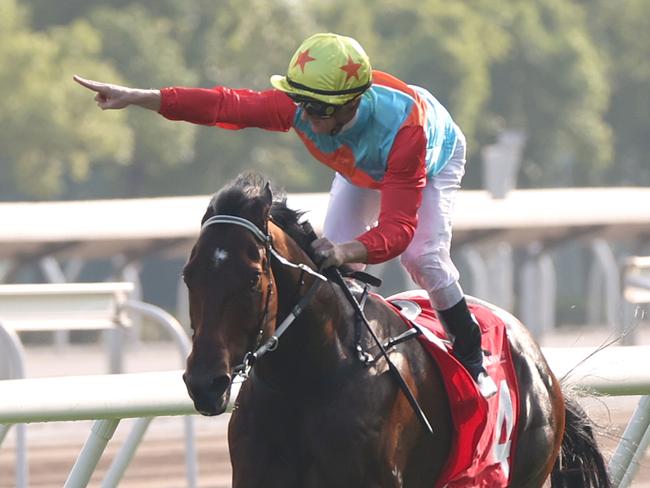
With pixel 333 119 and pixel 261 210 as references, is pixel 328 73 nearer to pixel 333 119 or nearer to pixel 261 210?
pixel 333 119

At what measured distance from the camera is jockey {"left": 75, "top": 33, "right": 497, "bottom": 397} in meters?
4.55

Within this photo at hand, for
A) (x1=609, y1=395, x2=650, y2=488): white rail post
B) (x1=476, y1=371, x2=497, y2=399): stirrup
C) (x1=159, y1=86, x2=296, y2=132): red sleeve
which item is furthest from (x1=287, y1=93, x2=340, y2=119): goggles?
(x1=609, y1=395, x2=650, y2=488): white rail post

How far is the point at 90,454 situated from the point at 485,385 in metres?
1.14

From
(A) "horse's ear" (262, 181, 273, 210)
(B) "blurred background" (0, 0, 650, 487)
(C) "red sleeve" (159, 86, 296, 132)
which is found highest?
(B) "blurred background" (0, 0, 650, 487)

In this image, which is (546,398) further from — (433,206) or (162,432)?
(162,432)

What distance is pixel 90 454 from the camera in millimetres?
5039

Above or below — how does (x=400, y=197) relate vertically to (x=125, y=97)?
below

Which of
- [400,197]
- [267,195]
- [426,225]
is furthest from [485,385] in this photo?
[267,195]

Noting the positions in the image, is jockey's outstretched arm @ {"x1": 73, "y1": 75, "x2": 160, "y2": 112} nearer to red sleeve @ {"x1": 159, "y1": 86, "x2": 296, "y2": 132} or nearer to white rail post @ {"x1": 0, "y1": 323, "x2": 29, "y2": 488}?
red sleeve @ {"x1": 159, "y1": 86, "x2": 296, "y2": 132}

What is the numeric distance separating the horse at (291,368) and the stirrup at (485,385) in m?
0.15

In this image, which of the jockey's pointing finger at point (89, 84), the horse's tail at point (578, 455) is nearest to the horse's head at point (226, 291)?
the jockey's pointing finger at point (89, 84)

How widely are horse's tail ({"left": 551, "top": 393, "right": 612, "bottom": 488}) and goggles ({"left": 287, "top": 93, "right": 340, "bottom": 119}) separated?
171 centimetres

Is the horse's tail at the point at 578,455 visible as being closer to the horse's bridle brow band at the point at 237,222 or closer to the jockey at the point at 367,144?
the jockey at the point at 367,144

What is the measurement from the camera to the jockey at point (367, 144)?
14.9 ft
